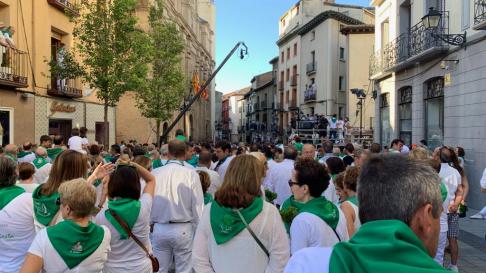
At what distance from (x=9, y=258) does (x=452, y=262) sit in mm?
5991

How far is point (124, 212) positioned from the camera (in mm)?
4160

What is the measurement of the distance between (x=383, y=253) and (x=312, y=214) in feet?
6.76

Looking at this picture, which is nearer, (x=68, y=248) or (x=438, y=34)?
(x=68, y=248)

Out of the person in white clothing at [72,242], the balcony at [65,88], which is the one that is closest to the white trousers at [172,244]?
the person in white clothing at [72,242]

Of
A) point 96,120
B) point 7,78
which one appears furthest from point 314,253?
point 96,120

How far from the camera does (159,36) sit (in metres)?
24.3

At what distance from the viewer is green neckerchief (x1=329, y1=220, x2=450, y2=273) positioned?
1443 mm

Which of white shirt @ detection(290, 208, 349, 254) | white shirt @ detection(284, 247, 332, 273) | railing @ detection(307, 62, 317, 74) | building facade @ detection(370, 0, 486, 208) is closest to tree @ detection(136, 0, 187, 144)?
building facade @ detection(370, 0, 486, 208)

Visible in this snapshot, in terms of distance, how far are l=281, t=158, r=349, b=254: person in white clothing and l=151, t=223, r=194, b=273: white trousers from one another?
1656mm

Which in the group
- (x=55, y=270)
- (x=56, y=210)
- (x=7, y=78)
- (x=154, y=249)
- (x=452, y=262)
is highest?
(x=7, y=78)

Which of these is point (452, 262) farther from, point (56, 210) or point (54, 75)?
point (54, 75)

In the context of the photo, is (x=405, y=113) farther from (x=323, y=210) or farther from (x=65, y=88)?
(x=323, y=210)

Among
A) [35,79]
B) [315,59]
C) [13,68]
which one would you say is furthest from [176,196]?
[315,59]

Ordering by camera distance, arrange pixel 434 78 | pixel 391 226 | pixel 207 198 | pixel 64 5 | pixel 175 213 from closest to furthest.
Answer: pixel 391 226 < pixel 175 213 < pixel 207 198 < pixel 434 78 < pixel 64 5
